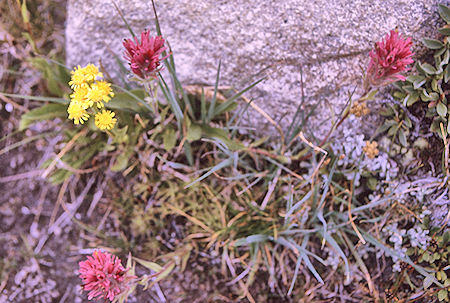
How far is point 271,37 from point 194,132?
0.62 m

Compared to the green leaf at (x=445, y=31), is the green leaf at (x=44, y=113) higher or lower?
lower

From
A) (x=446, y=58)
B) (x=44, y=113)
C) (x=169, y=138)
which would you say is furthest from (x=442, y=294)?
(x=44, y=113)

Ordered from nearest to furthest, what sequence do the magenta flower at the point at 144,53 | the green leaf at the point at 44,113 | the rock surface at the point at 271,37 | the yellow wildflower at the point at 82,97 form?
the magenta flower at the point at 144,53 → the yellow wildflower at the point at 82,97 → the rock surface at the point at 271,37 → the green leaf at the point at 44,113

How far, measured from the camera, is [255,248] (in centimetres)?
199

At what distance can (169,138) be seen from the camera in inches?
77.1

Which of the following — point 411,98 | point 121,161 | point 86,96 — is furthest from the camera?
point 121,161

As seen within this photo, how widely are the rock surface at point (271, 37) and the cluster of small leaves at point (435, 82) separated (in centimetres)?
9

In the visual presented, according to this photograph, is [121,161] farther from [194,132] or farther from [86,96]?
[86,96]

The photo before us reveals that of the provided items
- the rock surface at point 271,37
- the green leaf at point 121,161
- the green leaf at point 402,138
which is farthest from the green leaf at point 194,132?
the green leaf at point 402,138

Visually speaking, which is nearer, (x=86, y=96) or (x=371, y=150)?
(x=86, y=96)

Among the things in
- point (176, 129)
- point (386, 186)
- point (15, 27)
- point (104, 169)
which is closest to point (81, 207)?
point (104, 169)

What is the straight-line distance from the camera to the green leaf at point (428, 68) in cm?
171

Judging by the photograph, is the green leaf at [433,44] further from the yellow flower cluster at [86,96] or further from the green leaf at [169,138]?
the yellow flower cluster at [86,96]

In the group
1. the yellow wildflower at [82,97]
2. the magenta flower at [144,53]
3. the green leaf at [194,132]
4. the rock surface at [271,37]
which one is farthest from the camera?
the green leaf at [194,132]
